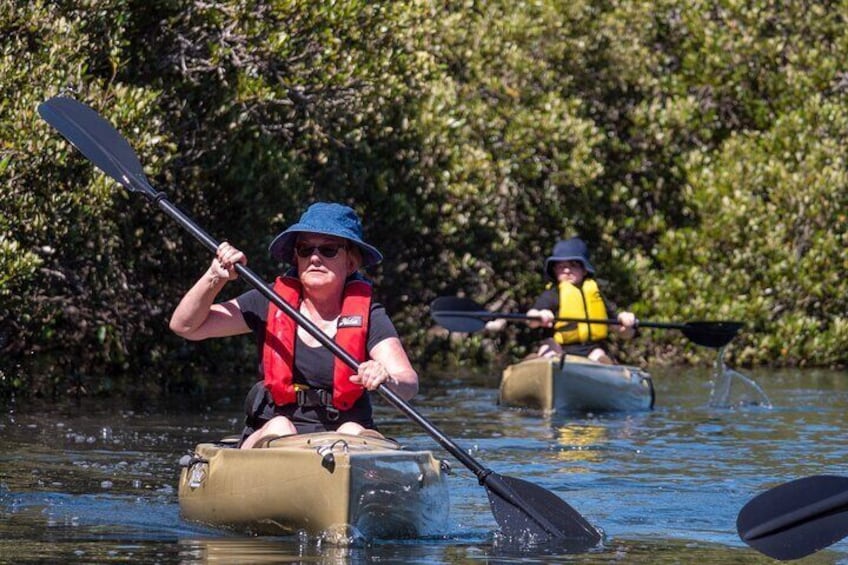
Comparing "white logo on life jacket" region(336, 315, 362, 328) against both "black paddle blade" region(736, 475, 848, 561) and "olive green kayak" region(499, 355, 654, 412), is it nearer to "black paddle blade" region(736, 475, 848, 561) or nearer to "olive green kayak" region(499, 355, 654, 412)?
"black paddle blade" region(736, 475, 848, 561)

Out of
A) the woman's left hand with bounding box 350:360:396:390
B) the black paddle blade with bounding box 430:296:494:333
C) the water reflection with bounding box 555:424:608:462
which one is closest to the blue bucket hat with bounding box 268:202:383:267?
the woman's left hand with bounding box 350:360:396:390

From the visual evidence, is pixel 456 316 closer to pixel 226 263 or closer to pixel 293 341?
pixel 293 341

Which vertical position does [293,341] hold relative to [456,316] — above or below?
below

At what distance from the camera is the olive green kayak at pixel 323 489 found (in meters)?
6.41

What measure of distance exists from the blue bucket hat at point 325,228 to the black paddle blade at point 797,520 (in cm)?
202

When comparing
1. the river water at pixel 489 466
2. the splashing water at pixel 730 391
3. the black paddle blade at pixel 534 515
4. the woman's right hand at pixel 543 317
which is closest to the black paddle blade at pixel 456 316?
the woman's right hand at pixel 543 317

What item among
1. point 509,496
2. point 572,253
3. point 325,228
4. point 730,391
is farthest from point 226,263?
point 730,391

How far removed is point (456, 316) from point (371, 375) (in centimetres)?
714

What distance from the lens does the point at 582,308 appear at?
13.9 m

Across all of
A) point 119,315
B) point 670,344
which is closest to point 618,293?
point 670,344

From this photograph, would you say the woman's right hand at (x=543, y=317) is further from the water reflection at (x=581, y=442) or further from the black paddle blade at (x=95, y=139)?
the black paddle blade at (x=95, y=139)

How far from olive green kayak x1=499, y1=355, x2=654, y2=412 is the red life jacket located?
240 inches

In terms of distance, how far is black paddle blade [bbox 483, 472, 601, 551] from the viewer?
272 inches

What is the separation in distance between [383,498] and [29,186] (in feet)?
19.3
